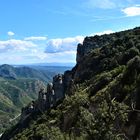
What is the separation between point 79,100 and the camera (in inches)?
2514

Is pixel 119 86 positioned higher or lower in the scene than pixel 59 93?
higher

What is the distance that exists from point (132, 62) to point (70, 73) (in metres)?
124

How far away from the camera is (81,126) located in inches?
1544

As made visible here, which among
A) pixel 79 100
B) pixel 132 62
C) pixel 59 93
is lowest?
pixel 59 93

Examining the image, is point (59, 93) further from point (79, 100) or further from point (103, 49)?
point (79, 100)

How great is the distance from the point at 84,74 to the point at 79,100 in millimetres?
97535

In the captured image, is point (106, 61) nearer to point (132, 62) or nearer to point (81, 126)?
point (132, 62)

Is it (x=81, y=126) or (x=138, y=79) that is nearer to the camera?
(x=81, y=126)

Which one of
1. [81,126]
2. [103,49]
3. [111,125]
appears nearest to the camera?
[111,125]

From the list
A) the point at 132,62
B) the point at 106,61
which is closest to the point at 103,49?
the point at 106,61

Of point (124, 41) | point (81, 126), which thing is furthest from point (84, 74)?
point (81, 126)

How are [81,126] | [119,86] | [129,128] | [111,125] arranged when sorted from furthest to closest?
[119,86] → [129,128] → [81,126] → [111,125]

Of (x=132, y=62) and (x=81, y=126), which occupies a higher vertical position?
(x=132, y=62)

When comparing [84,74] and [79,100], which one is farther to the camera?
[84,74]
